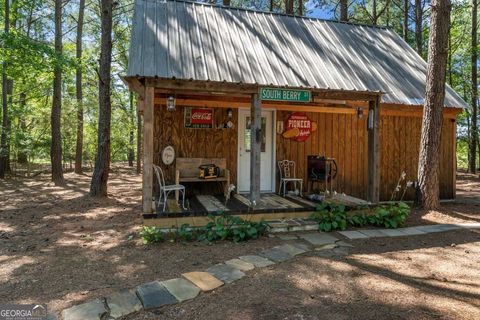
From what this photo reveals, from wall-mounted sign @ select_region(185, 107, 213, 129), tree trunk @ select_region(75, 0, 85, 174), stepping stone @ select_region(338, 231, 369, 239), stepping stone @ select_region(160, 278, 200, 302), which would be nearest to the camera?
stepping stone @ select_region(160, 278, 200, 302)

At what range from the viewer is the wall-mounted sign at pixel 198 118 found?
7410 mm

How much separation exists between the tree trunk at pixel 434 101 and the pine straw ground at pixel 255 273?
0.81 m

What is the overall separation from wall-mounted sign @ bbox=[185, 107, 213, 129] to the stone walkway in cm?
326

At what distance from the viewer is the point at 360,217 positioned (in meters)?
6.04

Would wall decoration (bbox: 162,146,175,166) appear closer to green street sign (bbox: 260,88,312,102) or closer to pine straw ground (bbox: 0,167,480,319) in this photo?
pine straw ground (bbox: 0,167,480,319)

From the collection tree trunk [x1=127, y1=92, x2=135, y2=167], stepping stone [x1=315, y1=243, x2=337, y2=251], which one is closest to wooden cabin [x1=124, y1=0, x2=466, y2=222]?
stepping stone [x1=315, y1=243, x2=337, y2=251]

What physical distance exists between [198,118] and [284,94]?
235 centimetres

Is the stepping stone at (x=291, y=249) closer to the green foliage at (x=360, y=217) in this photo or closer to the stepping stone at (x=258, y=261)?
the stepping stone at (x=258, y=261)

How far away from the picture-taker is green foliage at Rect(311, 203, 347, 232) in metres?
5.71

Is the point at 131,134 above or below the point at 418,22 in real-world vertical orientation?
below

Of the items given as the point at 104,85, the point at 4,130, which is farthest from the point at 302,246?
the point at 4,130

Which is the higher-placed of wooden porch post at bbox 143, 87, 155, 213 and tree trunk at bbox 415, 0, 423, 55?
tree trunk at bbox 415, 0, 423, 55

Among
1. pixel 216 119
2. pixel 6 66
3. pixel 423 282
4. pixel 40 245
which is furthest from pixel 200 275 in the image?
pixel 6 66

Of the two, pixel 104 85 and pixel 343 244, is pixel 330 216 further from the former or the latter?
pixel 104 85
